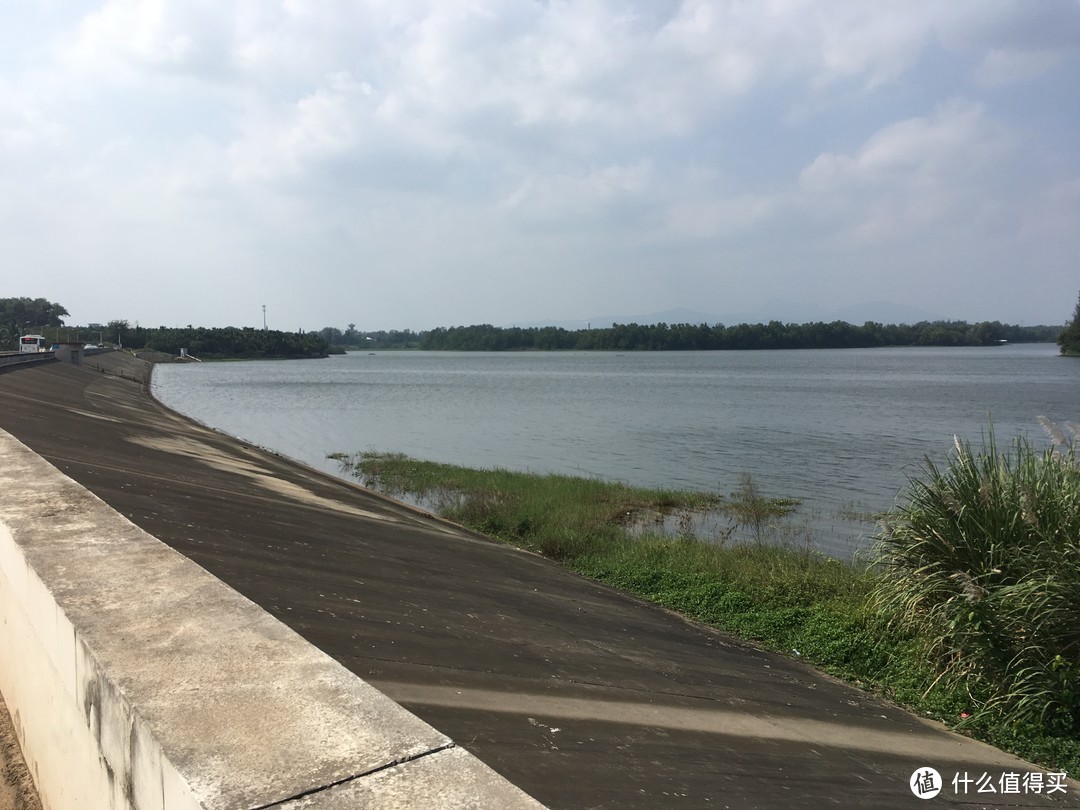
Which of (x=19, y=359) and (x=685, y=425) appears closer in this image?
(x=685, y=425)

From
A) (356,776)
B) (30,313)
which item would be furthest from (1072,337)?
(30,313)

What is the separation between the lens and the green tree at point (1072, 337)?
4700 inches

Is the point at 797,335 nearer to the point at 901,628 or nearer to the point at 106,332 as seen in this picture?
the point at 106,332

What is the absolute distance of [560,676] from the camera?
19.4ft

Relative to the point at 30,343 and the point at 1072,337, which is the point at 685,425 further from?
the point at 1072,337

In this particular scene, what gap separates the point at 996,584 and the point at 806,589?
129 inches

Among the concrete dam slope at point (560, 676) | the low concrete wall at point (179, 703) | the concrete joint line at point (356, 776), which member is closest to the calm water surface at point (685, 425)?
the concrete dam slope at point (560, 676)

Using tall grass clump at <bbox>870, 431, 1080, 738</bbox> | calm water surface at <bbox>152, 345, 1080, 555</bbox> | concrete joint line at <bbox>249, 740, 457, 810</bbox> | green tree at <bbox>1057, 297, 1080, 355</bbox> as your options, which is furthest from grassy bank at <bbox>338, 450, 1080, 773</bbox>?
green tree at <bbox>1057, 297, 1080, 355</bbox>

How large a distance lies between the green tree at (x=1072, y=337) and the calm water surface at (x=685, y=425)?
58.2 m

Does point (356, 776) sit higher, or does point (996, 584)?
point (356, 776)

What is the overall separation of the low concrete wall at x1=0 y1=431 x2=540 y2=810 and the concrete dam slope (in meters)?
1.64

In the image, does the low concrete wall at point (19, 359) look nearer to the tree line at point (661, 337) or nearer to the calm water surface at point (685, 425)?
the calm water surface at point (685, 425)

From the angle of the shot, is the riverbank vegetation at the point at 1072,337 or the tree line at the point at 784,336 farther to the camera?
the tree line at the point at 784,336

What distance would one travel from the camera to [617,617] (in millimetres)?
8969
